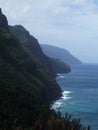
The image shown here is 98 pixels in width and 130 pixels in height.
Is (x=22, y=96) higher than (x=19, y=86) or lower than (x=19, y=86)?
lower

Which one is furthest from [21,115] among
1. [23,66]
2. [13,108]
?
[23,66]

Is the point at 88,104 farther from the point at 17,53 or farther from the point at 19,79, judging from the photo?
the point at 19,79

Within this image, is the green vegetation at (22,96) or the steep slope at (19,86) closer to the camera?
the green vegetation at (22,96)

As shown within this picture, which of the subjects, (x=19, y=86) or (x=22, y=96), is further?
(x=19, y=86)

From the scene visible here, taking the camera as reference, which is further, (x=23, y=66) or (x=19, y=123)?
(x=23, y=66)

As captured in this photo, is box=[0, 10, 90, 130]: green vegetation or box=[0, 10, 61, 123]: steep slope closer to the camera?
box=[0, 10, 90, 130]: green vegetation

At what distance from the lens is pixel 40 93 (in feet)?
429

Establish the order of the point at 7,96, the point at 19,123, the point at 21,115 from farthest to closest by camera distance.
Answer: the point at 7,96
the point at 21,115
the point at 19,123

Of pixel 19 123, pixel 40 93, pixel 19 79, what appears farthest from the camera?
pixel 40 93

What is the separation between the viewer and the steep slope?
255ft

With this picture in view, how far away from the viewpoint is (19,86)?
95062 millimetres

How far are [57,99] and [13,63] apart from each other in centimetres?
2805

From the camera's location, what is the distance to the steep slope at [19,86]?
77.6m

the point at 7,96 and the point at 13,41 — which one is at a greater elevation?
the point at 13,41
